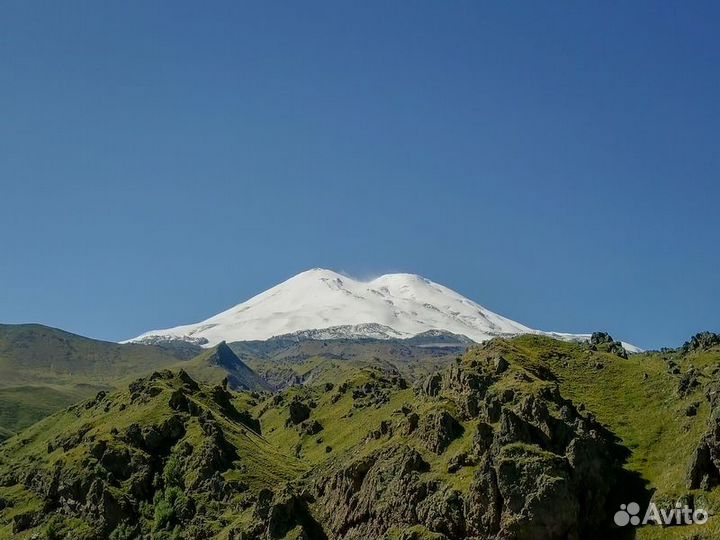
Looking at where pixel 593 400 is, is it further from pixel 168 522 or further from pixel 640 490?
pixel 168 522

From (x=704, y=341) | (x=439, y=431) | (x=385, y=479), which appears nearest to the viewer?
(x=385, y=479)

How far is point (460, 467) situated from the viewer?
12112 cm

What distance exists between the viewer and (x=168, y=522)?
161750mm

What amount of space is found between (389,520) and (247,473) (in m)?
64.8

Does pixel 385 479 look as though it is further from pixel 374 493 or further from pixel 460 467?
pixel 460 467

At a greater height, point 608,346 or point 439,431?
point 608,346

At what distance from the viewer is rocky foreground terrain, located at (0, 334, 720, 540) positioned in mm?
108500

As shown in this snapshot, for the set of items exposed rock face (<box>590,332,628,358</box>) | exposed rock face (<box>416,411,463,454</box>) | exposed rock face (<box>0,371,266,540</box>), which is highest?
exposed rock face (<box>590,332,628,358</box>)

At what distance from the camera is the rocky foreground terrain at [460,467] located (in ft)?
356
